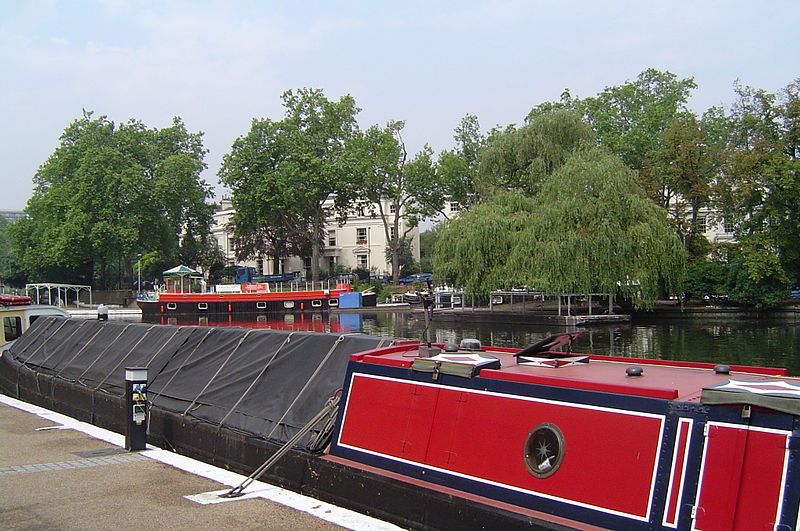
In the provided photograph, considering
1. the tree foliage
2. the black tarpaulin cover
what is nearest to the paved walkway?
the black tarpaulin cover

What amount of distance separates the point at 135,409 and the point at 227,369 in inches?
48.1

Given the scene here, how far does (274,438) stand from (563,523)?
3.70 meters

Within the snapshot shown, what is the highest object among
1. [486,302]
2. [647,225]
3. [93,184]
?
[93,184]

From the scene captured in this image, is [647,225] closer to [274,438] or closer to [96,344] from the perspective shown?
[96,344]

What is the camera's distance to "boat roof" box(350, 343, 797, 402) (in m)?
4.82

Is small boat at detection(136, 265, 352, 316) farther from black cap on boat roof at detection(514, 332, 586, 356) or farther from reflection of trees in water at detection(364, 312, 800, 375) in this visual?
black cap on boat roof at detection(514, 332, 586, 356)

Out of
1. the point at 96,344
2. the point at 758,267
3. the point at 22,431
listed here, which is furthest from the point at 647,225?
the point at 22,431

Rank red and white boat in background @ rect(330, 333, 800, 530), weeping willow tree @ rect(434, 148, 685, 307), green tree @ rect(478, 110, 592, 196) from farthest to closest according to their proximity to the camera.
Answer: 1. green tree @ rect(478, 110, 592, 196)
2. weeping willow tree @ rect(434, 148, 685, 307)
3. red and white boat in background @ rect(330, 333, 800, 530)

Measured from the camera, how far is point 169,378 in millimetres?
9984

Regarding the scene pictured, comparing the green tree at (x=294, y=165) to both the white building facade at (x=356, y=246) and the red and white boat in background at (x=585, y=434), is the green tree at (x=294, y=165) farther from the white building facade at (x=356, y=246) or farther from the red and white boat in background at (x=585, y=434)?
the red and white boat in background at (x=585, y=434)

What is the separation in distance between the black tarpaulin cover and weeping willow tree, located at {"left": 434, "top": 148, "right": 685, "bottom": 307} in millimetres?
24948

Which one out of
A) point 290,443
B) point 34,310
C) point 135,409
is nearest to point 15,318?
point 34,310

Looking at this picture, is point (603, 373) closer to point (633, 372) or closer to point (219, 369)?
point (633, 372)

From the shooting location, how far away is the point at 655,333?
31.6 m
